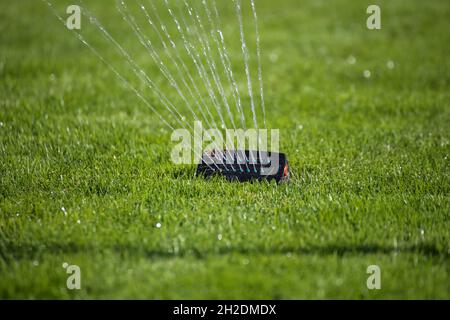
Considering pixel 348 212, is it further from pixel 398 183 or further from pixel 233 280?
pixel 233 280

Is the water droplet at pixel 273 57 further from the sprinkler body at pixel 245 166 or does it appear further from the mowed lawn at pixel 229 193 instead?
the sprinkler body at pixel 245 166

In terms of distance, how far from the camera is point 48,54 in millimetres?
7426

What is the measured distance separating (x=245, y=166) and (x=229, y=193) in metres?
0.31

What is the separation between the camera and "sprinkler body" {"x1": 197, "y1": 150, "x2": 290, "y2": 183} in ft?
13.2

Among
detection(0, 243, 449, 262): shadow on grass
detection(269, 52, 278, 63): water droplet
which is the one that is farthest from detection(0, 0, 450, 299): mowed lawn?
detection(269, 52, 278, 63): water droplet

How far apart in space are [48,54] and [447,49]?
5060mm

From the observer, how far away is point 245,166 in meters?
4.08

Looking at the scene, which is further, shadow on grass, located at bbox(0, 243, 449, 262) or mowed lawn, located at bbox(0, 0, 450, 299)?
shadow on grass, located at bbox(0, 243, 449, 262)

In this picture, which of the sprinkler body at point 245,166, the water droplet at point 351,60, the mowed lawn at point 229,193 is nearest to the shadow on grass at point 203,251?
the mowed lawn at point 229,193

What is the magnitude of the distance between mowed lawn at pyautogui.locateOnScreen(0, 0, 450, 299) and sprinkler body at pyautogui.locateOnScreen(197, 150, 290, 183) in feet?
0.34

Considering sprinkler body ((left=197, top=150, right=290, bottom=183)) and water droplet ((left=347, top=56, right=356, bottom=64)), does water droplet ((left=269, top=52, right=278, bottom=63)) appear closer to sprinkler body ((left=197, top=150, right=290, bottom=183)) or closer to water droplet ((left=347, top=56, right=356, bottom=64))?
water droplet ((left=347, top=56, right=356, bottom=64))

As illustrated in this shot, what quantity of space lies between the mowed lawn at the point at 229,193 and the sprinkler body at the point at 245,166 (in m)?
0.10

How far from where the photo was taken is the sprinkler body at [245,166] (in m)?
4.03
